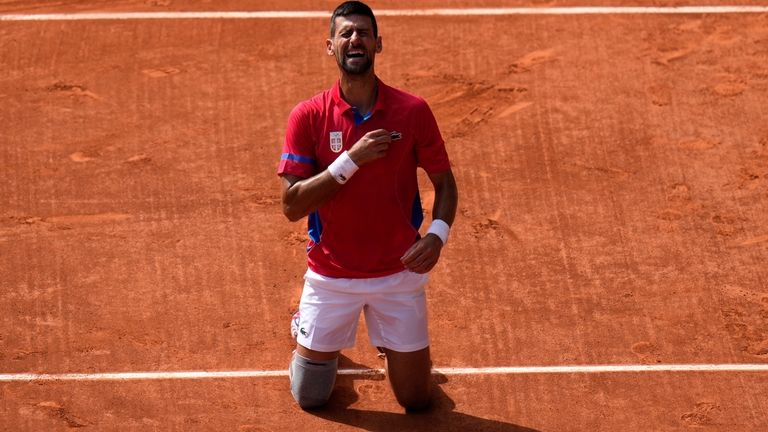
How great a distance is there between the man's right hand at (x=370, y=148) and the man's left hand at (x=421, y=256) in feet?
1.91

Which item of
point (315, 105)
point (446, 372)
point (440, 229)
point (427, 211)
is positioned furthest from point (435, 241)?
point (427, 211)

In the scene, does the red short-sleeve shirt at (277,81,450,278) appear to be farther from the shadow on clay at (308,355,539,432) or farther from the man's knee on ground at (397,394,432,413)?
the shadow on clay at (308,355,539,432)

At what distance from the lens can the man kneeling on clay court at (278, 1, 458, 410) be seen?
27.6 ft

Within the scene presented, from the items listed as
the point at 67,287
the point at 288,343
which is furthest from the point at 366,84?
the point at 67,287

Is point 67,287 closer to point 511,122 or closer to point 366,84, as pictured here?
point 366,84

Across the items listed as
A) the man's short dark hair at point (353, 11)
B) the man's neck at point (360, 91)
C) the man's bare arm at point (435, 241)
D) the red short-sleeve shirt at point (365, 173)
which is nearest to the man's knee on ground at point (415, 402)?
the red short-sleeve shirt at point (365, 173)

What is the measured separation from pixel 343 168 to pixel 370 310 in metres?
1.15

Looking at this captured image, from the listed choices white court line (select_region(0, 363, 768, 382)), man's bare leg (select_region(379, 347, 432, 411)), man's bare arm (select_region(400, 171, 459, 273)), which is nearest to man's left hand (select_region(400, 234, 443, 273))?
man's bare arm (select_region(400, 171, 459, 273))

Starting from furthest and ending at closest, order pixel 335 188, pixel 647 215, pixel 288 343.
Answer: pixel 647 215
pixel 288 343
pixel 335 188

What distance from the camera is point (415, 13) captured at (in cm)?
1370

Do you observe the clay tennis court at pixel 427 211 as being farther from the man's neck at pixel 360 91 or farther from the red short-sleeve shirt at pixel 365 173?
the man's neck at pixel 360 91

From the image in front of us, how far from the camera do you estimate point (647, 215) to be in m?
11.2

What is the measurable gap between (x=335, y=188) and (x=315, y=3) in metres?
5.86

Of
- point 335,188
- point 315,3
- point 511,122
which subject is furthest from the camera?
point 315,3
